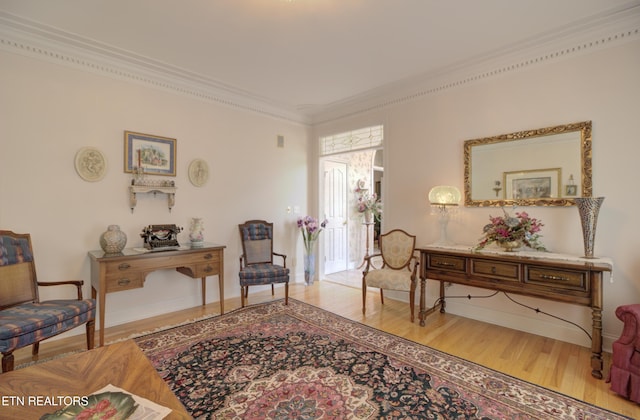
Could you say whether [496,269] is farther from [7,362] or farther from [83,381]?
[7,362]

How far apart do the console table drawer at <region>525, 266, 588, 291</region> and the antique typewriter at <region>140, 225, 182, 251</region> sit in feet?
12.0

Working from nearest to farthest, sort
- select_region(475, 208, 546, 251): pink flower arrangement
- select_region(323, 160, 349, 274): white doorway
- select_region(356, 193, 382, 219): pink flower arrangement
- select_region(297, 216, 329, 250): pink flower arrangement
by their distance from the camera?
select_region(475, 208, 546, 251): pink flower arrangement < select_region(297, 216, 329, 250): pink flower arrangement < select_region(323, 160, 349, 274): white doorway < select_region(356, 193, 382, 219): pink flower arrangement

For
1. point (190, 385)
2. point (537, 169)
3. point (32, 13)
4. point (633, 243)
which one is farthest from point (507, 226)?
point (32, 13)

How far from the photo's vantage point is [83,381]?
1.52 meters

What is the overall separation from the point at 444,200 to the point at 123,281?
11.7 ft

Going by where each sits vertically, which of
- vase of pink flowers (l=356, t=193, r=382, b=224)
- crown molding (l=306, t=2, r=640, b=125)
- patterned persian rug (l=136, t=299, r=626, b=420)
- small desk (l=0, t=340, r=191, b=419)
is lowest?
patterned persian rug (l=136, t=299, r=626, b=420)

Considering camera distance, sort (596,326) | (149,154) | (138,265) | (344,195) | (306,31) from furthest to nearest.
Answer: (344,195)
(149,154)
(138,265)
(306,31)
(596,326)

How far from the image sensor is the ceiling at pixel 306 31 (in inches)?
97.5

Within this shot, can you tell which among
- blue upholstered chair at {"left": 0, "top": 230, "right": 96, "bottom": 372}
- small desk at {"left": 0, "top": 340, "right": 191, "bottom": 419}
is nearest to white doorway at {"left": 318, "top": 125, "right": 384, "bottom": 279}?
blue upholstered chair at {"left": 0, "top": 230, "right": 96, "bottom": 372}

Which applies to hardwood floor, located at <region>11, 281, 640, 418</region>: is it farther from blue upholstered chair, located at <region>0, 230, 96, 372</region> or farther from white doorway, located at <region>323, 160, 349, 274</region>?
white doorway, located at <region>323, 160, 349, 274</region>

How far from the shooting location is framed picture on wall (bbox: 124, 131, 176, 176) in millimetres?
3428

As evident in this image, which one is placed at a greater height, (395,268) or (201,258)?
(201,258)

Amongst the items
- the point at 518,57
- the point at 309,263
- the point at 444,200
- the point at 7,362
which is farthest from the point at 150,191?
the point at 518,57

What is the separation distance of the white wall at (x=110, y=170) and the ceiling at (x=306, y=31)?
1.59ft
